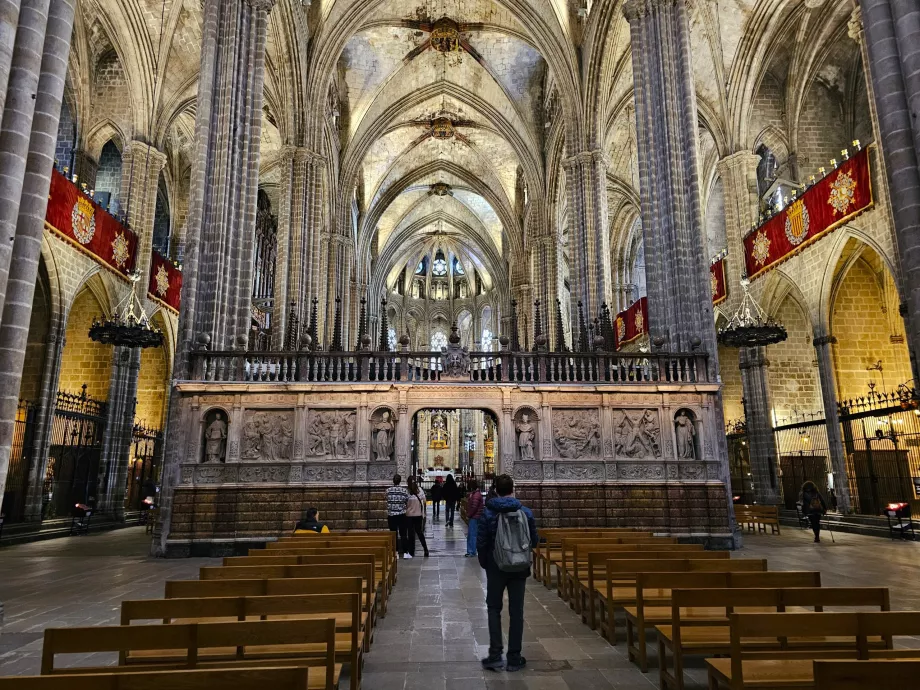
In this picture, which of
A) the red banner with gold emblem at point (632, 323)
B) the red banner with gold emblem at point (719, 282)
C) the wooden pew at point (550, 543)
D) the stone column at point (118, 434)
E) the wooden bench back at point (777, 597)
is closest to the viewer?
the wooden bench back at point (777, 597)

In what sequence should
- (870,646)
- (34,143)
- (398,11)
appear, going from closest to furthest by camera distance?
(870,646) < (34,143) < (398,11)

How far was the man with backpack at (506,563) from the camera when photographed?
419 centimetres

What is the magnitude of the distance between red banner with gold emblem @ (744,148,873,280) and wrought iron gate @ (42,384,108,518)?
20.1 m

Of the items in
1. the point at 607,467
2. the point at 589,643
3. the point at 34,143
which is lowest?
the point at 589,643

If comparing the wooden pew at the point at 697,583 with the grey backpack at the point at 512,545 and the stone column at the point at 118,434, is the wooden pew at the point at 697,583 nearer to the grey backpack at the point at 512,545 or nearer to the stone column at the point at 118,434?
the grey backpack at the point at 512,545

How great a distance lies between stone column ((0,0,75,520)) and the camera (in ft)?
17.5

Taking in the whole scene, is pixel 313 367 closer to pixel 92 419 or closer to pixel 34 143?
pixel 34 143

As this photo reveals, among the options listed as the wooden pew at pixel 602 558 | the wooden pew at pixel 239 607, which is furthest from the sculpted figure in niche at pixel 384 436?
the wooden pew at pixel 239 607

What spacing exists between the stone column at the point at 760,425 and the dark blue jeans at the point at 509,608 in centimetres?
1624

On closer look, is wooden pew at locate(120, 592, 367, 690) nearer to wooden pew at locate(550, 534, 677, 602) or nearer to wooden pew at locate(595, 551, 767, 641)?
wooden pew at locate(595, 551, 767, 641)

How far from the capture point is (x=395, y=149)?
33.5 m

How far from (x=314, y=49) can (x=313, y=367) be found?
13936 millimetres

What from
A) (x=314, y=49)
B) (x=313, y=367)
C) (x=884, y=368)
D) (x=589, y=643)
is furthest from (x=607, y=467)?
(x=314, y=49)

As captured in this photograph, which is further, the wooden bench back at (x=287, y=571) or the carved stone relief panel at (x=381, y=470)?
the carved stone relief panel at (x=381, y=470)
